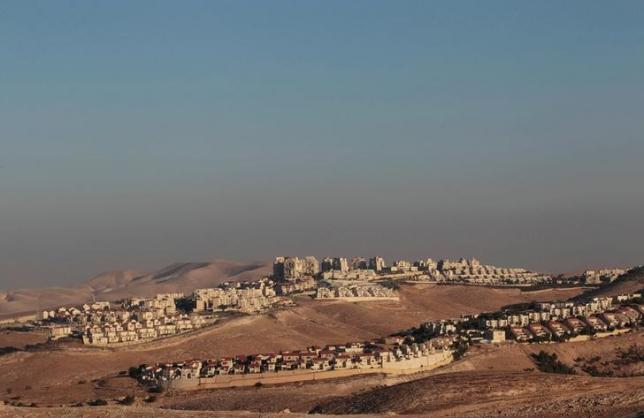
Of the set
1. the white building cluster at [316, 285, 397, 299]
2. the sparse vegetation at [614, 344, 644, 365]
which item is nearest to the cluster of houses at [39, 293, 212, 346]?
the white building cluster at [316, 285, 397, 299]

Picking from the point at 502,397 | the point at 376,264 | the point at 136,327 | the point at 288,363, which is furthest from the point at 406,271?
the point at 502,397

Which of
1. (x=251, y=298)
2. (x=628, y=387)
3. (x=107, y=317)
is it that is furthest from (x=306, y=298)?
(x=628, y=387)

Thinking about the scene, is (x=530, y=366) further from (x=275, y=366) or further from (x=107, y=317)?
(x=107, y=317)

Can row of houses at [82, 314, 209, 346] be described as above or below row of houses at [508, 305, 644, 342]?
above

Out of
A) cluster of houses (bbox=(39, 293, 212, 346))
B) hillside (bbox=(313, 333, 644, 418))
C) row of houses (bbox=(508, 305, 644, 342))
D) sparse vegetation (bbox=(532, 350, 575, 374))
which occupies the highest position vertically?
cluster of houses (bbox=(39, 293, 212, 346))

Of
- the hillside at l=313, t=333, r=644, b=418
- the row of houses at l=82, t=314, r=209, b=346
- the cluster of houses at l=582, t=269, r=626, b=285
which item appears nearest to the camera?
the hillside at l=313, t=333, r=644, b=418

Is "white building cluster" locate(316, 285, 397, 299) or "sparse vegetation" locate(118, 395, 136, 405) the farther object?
"white building cluster" locate(316, 285, 397, 299)

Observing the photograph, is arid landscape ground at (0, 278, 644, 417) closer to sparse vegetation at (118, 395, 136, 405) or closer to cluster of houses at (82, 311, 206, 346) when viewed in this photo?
sparse vegetation at (118, 395, 136, 405)

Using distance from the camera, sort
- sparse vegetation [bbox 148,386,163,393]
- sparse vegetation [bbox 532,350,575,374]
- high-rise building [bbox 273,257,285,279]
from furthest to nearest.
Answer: high-rise building [bbox 273,257,285,279] < sparse vegetation [bbox 532,350,575,374] < sparse vegetation [bbox 148,386,163,393]
